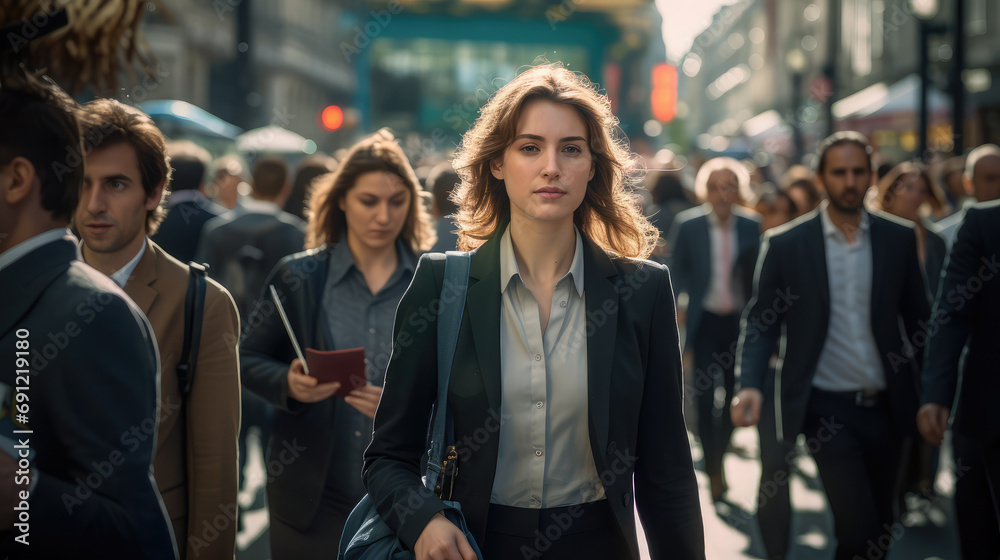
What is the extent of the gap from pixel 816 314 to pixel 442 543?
298 centimetres

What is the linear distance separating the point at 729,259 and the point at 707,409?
1.36 meters

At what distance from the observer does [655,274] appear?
2.70 m

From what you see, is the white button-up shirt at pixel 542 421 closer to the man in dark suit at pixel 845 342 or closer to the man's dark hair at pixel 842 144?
the man in dark suit at pixel 845 342

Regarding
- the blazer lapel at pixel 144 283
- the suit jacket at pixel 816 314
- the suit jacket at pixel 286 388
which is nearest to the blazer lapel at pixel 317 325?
the suit jacket at pixel 286 388

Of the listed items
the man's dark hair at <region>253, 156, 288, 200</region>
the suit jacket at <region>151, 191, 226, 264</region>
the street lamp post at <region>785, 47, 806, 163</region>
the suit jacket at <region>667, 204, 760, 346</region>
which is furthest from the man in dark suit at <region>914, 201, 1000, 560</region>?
the street lamp post at <region>785, 47, 806, 163</region>

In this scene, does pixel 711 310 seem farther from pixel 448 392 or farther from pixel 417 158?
pixel 417 158

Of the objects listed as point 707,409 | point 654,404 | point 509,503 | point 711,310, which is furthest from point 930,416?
point 711,310

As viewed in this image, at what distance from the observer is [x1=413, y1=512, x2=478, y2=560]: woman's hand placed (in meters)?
2.30

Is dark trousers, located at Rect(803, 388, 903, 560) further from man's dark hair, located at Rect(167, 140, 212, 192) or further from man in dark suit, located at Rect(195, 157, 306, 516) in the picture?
man's dark hair, located at Rect(167, 140, 212, 192)

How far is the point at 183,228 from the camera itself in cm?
671

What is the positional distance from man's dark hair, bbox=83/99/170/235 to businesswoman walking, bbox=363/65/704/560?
98 centimetres

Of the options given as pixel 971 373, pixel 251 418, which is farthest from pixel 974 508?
pixel 251 418

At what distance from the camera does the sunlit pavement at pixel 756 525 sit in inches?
234

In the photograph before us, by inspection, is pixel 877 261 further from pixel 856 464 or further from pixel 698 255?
pixel 698 255
